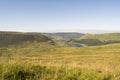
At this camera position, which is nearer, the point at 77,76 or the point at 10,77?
the point at 10,77

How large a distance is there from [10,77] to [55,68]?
6.38 ft

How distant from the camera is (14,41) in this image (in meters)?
110

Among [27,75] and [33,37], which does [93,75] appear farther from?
[33,37]

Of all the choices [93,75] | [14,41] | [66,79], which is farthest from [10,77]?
[14,41]

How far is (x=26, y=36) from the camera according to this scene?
120 metres

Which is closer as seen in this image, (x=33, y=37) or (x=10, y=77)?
(x=10, y=77)

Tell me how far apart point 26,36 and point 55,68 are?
11185cm

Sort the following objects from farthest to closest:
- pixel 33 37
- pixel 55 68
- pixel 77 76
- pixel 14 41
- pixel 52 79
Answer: pixel 33 37
pixel 14 41
pixel 55 68
pixel 77 76
pixel 52 79

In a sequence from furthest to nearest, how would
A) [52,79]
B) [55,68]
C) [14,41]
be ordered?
[14,41] < [55,68] < [52,79]

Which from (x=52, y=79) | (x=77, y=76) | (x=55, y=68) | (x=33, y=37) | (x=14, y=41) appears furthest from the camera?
(x=33, y=37)

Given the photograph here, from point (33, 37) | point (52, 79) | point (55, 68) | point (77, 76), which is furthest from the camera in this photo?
point (33, 37)

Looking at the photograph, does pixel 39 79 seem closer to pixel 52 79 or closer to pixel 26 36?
pixel 52 79

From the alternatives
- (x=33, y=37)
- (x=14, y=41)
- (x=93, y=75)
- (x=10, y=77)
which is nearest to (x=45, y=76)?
(x=10, y=77)

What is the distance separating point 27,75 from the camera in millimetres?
8148
